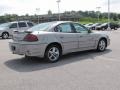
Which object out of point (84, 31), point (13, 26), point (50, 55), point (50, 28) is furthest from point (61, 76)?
point (13, 26)

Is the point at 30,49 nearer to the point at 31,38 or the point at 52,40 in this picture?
the point at 31,38

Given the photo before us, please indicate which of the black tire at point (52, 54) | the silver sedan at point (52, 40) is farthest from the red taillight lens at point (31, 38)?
the black tire at point (52, 54)

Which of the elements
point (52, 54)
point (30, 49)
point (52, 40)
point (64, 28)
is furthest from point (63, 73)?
point (64, 28)

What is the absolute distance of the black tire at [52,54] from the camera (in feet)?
28.3

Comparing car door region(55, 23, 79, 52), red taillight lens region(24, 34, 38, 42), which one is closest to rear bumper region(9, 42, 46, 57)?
red taillight lens region(24, 34, 38, 42)

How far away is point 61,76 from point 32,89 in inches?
53.4

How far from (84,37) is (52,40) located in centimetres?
183

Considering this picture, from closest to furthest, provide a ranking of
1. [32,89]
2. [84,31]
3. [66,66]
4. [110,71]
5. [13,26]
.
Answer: [32,89] < [110,71] < [66,66] < [84,31] < [13,26]

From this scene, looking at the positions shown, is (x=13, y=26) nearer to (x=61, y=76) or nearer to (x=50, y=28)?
(x=50, y=28)

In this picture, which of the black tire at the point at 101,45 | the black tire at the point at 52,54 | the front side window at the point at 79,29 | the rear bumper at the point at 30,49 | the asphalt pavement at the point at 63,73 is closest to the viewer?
the asphalt pavement at the point at 63,73

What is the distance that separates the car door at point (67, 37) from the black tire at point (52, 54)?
1.11 ft

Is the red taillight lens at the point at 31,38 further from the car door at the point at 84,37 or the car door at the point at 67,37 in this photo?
the car door at the point at 84,37

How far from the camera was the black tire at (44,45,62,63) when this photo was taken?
864 cm

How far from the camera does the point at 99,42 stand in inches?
431
